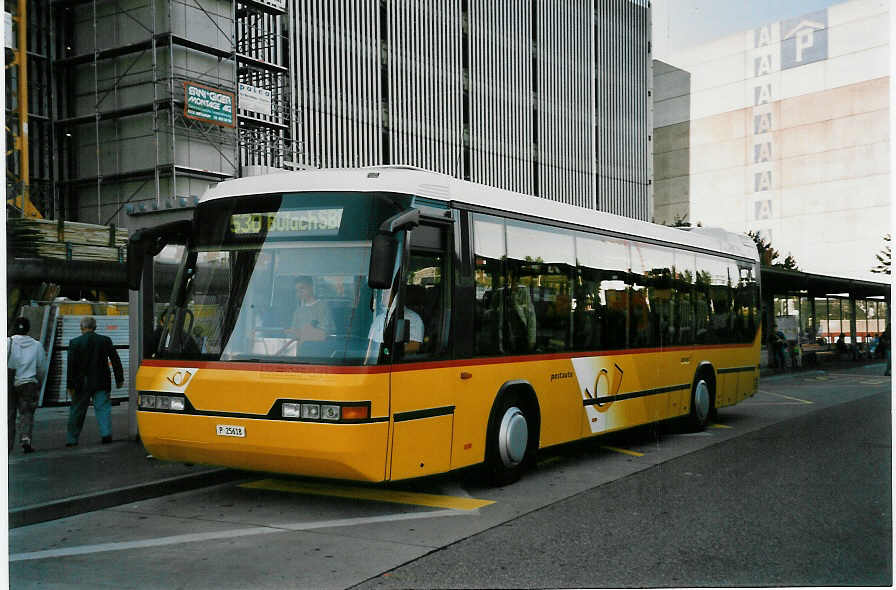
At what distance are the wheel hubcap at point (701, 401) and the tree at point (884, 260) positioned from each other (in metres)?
4.39

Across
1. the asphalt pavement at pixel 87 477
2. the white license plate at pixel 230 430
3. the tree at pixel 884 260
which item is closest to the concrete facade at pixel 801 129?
the tree at pixel 884 260

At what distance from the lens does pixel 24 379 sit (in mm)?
11055

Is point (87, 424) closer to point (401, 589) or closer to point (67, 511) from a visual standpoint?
point (67, 511)

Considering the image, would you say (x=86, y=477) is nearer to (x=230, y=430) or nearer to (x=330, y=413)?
(x=230, y=430)

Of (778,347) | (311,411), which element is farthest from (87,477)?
(778,347)

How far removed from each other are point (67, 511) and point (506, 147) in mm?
23678

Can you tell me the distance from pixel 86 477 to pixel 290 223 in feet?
11.5

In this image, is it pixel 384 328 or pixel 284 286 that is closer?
pixel 384 328

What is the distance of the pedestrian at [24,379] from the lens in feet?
36.0

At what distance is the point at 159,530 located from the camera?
7.36m

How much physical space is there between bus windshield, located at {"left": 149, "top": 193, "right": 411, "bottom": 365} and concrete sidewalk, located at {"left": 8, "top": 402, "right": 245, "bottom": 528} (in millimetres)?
1412

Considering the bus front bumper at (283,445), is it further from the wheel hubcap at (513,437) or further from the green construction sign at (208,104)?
the green construction sign at (208,104)

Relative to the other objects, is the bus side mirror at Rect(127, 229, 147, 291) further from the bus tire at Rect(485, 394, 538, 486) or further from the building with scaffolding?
the bus tire at Rect(485, 394, 538, 486)

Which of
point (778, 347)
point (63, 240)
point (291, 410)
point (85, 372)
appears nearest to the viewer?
point (291, 410)
